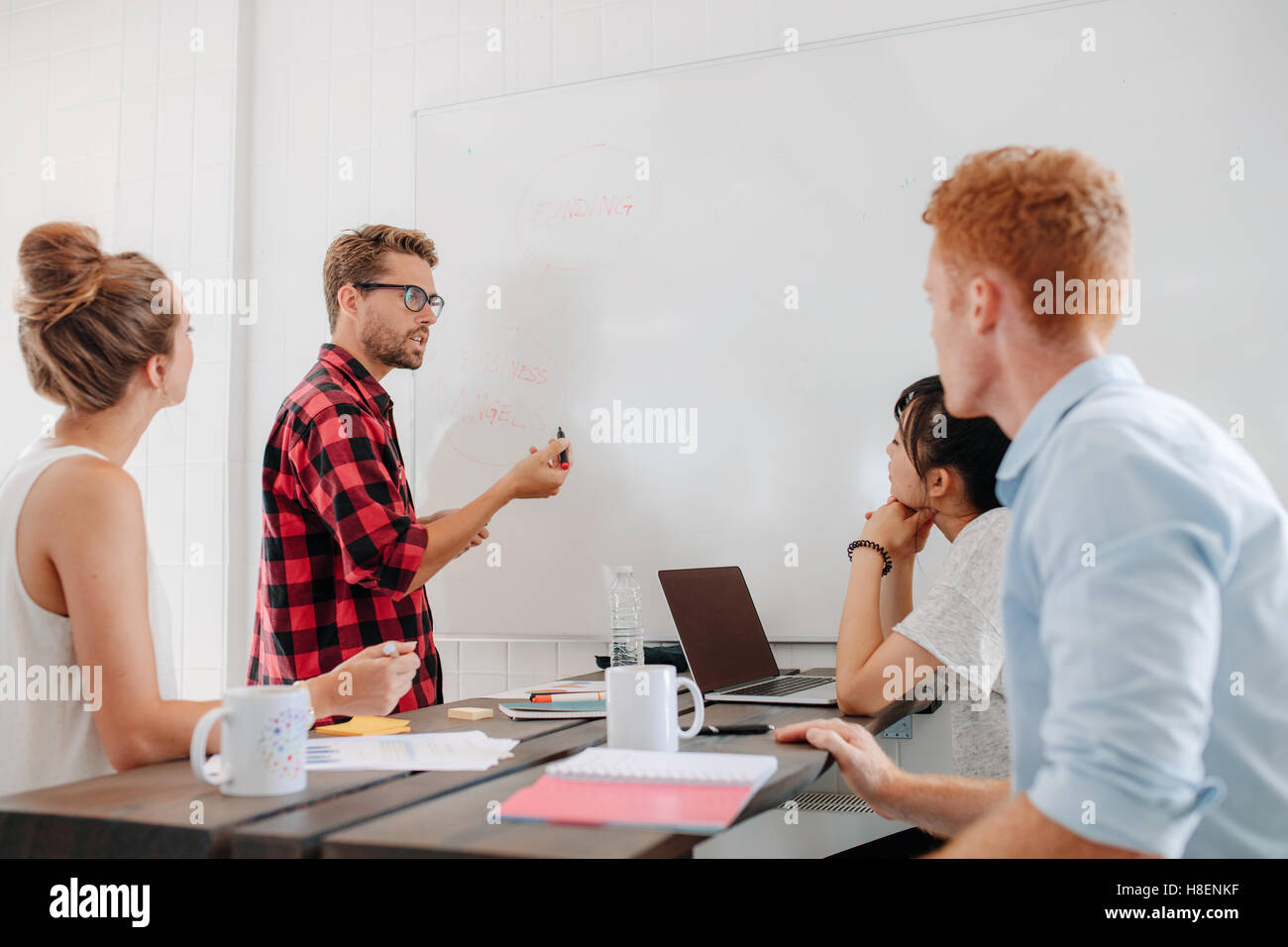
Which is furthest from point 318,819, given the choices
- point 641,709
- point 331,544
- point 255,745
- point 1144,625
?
point 331,544

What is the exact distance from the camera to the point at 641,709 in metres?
1.21

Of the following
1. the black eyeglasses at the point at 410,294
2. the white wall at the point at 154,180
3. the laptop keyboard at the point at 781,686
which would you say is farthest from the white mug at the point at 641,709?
the white wall at the point at 154,180

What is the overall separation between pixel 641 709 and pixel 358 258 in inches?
53.3

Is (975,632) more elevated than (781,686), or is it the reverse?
(975,632)

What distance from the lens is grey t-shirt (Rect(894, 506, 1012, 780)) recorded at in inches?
57.0

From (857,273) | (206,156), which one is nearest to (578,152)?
(857,273)

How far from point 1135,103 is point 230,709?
6.40 feet

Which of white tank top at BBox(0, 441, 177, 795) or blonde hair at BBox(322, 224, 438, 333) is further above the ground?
blonde hair at BBox(322, 224, 438, 333)

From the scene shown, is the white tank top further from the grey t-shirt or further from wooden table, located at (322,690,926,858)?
the grey t-shirt

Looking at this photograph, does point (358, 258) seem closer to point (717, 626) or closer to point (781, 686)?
point (717, 626)

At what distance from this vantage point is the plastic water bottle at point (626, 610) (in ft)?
7.47

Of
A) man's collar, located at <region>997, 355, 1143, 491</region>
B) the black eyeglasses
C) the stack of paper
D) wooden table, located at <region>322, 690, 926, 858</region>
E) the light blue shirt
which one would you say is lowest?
the stack of paper

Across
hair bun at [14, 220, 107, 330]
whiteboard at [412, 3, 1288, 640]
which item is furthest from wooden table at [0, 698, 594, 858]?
whiteboard at [412, 3, 1288, 640]
